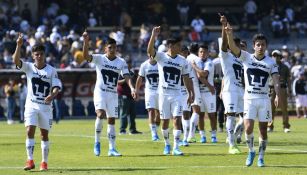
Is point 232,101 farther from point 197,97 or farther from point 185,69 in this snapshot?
point 197,97

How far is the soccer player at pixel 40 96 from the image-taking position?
2020cm

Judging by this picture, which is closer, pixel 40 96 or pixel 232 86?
pixel 40 96

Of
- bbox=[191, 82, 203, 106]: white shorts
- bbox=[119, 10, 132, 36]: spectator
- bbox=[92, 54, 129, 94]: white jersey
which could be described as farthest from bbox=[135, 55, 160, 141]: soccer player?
bbox=[119, 10, 132, 36]: spectator

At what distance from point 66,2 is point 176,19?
610cm

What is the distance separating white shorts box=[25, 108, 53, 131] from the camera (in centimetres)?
2023

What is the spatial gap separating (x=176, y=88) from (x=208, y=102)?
386cm

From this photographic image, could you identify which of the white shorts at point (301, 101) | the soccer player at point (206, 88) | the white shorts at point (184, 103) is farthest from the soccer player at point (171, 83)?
the white shorts at point (301, 101)

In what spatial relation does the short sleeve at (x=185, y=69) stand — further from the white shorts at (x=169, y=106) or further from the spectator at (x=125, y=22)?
the spectator at (x=125, y=22)

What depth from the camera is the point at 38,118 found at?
20359mm

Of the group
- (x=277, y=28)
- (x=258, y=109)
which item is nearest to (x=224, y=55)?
(x=258, y=109)

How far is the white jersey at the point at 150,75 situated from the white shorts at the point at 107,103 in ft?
15.1

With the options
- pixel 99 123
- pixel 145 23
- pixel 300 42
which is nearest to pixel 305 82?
pixel 300 42

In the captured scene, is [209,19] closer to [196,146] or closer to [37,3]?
[37,3]

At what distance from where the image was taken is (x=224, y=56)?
24.0m
